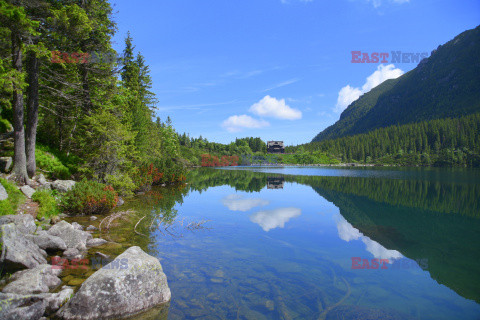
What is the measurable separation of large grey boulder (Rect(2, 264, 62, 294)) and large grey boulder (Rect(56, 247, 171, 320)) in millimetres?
1067

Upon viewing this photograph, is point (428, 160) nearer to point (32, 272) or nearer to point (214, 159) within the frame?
point (214, 159)

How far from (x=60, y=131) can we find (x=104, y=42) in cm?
911

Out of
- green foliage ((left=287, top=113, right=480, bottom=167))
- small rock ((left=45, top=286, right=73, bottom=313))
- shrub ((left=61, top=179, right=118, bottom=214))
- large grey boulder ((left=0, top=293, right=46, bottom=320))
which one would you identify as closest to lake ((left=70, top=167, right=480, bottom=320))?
small rock ((left=45, top=286, right=73, bottom=313))

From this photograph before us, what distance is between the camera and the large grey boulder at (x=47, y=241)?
890 centimetres

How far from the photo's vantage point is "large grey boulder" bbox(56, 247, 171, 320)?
569 cm

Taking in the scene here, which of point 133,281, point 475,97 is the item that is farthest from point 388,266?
point 475,97

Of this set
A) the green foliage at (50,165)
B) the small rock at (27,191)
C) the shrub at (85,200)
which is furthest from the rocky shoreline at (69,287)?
the green foliage at (50,165)

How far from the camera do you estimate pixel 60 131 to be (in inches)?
929

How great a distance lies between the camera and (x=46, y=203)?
13.0 metres

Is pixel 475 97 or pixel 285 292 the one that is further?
pixel 475 97

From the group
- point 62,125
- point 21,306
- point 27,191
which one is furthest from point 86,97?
point 21,306

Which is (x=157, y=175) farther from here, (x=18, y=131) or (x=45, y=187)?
(x=18, y=131)

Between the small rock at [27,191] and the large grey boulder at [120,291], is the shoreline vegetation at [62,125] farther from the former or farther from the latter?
the large grey boulder at [120,291]

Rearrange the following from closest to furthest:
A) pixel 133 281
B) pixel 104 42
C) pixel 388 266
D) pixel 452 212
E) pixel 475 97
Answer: pixel 133 281, pixel 388 266, pixel 452 212, pixel 104 42, pixel 475 97
